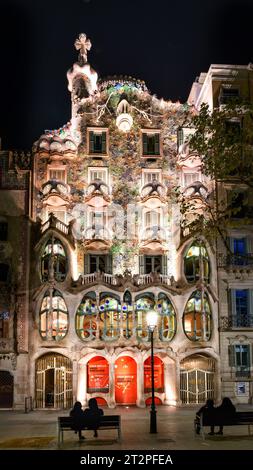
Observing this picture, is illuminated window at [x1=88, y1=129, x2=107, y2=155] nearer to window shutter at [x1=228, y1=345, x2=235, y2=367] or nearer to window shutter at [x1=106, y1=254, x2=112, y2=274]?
window shutter at [x1=106, y1=254, x2=112, y2=274]

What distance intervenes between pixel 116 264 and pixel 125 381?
25.9ft

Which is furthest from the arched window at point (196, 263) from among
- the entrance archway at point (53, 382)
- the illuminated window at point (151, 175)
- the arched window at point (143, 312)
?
the entrance archway at point (53, 382)

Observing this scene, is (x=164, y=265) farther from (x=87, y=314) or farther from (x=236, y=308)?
(x=87, y=314)

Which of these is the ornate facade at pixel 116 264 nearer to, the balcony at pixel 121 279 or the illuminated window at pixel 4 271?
the balcony at pixel 121 279

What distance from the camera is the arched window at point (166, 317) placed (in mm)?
40312

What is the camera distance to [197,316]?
134 ft

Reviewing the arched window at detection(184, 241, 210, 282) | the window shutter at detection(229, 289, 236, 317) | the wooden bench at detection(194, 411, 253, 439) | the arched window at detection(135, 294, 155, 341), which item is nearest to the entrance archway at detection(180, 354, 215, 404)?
the arched window at detection(135, 294, 155, 341)

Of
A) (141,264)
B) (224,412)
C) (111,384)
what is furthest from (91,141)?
(224,412)

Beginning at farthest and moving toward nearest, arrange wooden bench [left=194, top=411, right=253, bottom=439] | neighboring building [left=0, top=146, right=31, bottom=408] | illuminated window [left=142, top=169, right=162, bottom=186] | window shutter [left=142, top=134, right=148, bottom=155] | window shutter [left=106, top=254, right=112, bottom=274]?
window shutter [left=142, top=134, right=148, bottom=155] < illuminated window [left=142, top=169, right=162, bottom=186] < window shutter [left=106, top=254, right=112, bottom=274] < neighboring building [left=0, top=146, right=31, bottom=408] < wooden bench [left=194, top=411, right=253, bottom=439]

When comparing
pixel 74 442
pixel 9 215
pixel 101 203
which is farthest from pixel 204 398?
pixel 74 442

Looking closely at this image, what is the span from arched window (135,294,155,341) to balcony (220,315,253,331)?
4.82m

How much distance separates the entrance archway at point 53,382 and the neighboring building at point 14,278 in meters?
1.08

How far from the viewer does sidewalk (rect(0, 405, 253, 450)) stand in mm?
20028

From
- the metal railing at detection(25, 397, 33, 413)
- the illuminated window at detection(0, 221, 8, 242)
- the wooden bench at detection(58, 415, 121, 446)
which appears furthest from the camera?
the illuminated window at detection(0, 221, 8, 242)
